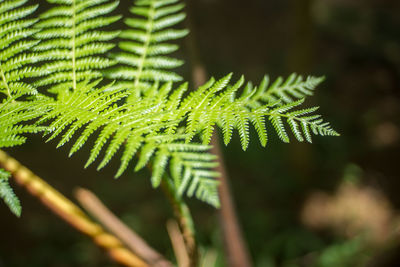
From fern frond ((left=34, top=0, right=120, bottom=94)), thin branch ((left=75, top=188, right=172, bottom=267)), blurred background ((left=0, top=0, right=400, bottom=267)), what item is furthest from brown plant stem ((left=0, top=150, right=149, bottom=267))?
blurred background ((left=0, top=0, right=400, bottom=267))

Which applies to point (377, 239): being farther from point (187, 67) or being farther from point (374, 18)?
point (374, 18)

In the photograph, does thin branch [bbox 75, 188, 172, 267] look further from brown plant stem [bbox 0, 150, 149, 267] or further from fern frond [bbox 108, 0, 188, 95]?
fern frond [bbox 108, 0, 188, 95]

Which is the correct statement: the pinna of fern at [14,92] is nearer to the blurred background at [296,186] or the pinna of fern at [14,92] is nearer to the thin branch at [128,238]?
the thin branch at [128,238]

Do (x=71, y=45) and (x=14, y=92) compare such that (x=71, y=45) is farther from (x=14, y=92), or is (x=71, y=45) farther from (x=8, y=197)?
(x=8, y=197)

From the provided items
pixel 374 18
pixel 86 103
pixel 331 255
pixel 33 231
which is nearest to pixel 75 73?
pixel 86 103

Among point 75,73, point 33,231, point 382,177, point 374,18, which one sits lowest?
point 33,231

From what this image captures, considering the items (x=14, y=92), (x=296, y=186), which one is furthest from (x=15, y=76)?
(x=296, y=186)
